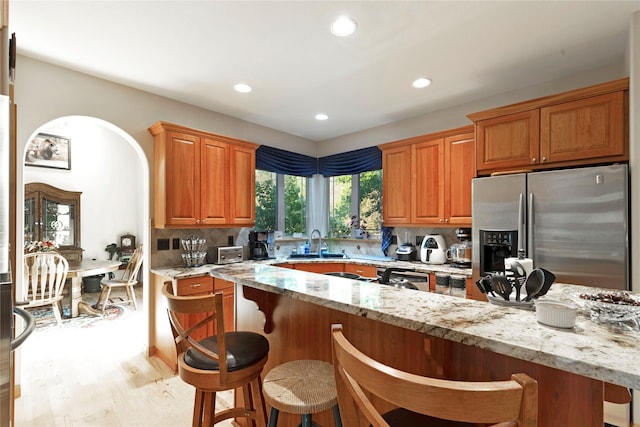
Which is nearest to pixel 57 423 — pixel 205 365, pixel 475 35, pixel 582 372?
pixel 205 365

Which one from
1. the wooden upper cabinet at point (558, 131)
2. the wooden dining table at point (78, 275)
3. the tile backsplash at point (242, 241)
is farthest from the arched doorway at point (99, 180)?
the wooden upper cabinet at point (558, 131)

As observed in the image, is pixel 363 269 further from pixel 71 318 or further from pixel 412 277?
pixel 71 318

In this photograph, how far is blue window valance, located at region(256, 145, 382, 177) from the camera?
425 centimetres

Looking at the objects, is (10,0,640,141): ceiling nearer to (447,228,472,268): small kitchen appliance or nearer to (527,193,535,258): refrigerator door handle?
(527,193,535,258): refrigerator door handle

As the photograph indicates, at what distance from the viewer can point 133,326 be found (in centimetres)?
407

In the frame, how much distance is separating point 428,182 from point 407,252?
0.88 meters

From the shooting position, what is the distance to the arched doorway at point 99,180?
580cm

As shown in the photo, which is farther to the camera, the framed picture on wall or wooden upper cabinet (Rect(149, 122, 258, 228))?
the framed picture on wall

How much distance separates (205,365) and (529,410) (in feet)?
4.22

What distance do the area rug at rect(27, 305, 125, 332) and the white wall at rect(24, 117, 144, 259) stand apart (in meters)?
1.73

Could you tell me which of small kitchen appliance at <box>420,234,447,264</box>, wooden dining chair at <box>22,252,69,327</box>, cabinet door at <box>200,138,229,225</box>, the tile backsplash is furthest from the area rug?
small kitchen appliance at <box>420,234,447,264</box>

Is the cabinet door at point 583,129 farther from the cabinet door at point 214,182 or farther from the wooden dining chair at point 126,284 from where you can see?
the wooden dining chair at point 126,284

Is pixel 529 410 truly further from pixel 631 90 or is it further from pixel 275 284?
pixel 631 90

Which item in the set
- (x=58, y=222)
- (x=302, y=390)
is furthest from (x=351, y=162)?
(x=58, y=222)
